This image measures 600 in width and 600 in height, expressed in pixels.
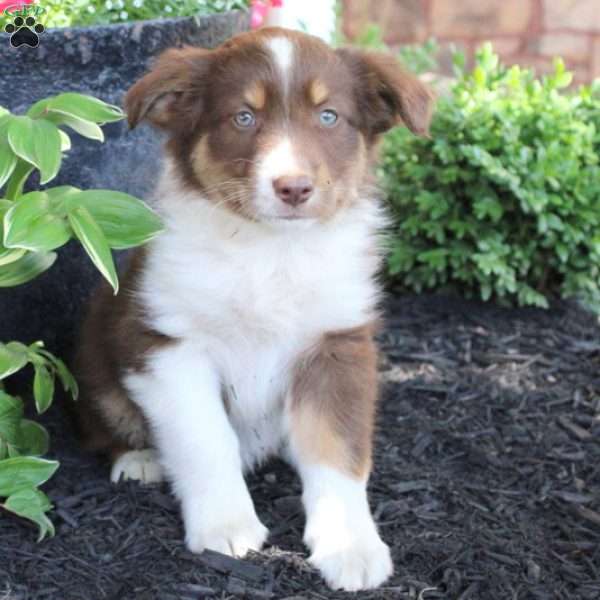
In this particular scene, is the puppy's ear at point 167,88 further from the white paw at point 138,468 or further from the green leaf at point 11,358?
the white paw at point 138,468

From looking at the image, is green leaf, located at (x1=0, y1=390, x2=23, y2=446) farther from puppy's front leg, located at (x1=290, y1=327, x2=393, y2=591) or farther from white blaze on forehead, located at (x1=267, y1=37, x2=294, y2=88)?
white blaze on forehead, located at (x1=267, y1=37, x2=294, y2=88)

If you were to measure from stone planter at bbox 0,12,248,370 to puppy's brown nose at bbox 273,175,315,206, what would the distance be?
1279mm

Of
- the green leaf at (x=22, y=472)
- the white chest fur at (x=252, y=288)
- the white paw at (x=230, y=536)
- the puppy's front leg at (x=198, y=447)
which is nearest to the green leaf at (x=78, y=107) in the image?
the white chest fur at (x=252, y=288)

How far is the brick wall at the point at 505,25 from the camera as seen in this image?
9461 mm

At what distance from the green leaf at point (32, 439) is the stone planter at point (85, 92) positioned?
80cm

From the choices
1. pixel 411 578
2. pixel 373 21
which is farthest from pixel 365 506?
pixel 373 21

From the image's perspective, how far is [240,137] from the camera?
3441mm

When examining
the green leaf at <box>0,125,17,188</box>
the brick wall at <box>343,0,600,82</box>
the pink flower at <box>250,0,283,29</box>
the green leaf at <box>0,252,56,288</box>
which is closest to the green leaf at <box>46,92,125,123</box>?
the green leaf at <box>0,125,17,188</box>

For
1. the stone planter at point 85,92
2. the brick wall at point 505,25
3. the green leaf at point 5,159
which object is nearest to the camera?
the green leaf at point 5,159

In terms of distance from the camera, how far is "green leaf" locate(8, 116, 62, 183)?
294 cm

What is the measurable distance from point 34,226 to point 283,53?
101 centimetres

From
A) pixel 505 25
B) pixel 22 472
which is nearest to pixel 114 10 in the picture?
pixel 22 472

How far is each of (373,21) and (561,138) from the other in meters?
4.41

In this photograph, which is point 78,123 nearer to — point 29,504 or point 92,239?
point 92,239
